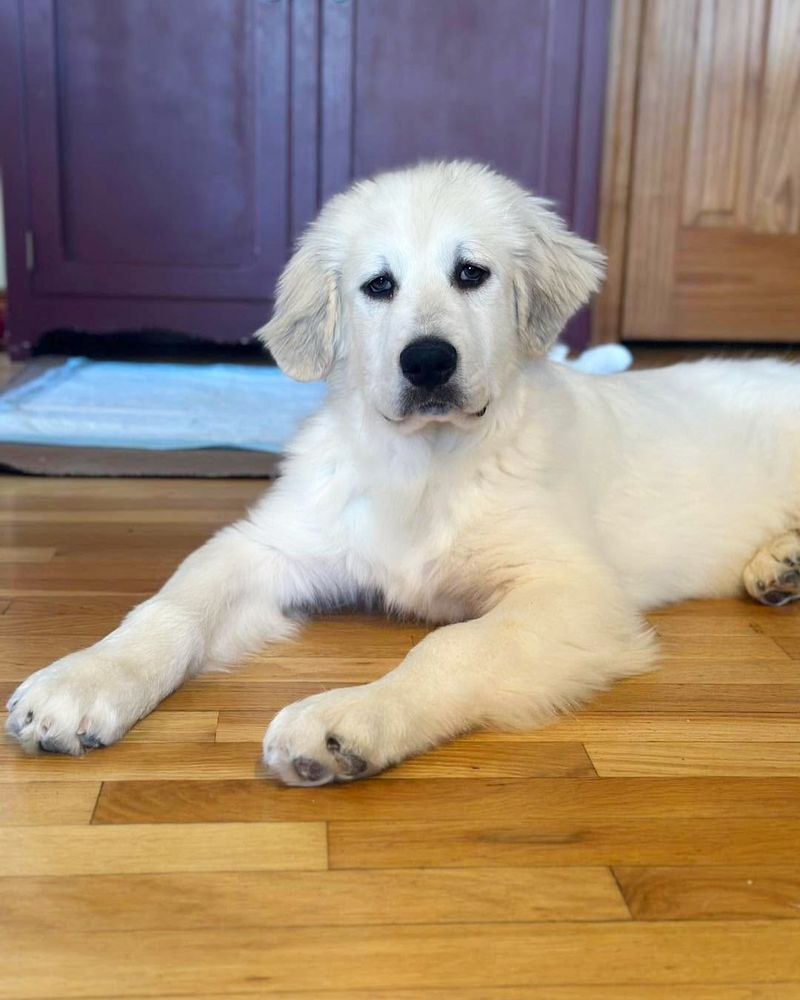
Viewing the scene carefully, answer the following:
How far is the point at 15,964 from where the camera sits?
44.1 inches

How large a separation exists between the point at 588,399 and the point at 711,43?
3.67 metres

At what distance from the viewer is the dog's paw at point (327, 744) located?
4.86 ft

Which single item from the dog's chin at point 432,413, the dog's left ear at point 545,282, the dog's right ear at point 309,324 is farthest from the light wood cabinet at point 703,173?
the dog's chin at point 432,413

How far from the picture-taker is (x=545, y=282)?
2174 millimetres

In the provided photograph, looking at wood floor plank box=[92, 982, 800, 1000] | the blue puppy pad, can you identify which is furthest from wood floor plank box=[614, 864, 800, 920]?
the blue puppy pad

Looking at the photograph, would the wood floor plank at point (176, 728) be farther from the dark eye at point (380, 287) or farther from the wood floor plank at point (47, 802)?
the dark eye at point (380, 287)

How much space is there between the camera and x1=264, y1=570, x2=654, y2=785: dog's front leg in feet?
4.90

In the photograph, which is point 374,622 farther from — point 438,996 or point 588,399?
point 438,996

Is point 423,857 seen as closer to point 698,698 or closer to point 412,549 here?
point 698,698

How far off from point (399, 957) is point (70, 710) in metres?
0.66

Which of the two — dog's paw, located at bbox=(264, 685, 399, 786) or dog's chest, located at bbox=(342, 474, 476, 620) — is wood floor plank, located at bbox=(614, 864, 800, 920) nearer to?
dog's paw, located at bbox=(264, 685, 399, 786)

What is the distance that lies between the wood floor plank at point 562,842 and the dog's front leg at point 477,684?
12 cm

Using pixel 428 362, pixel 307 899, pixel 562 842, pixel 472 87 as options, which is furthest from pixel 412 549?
pixel 472 87

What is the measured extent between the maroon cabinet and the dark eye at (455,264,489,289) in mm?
3451
